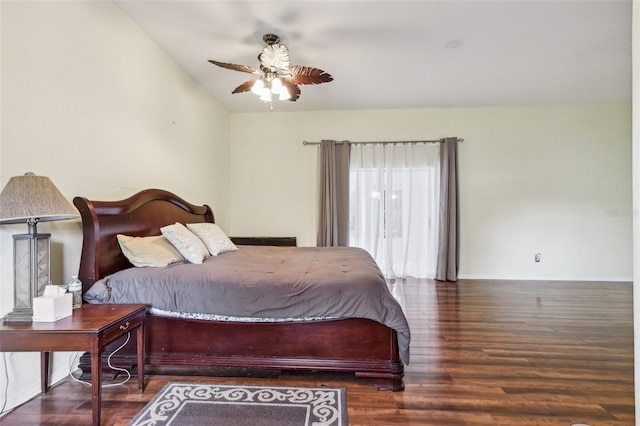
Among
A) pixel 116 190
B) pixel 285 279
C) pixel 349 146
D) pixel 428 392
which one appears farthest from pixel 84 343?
pixel 349 146

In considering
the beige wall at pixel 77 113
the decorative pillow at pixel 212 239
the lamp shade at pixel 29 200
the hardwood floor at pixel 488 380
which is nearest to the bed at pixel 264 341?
the hardwood floor at pixel 488 380

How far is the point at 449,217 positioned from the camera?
4754 millimetres

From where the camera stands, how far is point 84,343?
56.5 inches

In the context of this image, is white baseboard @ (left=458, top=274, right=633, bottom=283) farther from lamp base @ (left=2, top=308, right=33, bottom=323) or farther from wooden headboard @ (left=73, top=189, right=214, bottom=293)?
lamp base @ (left=2, top=308, right=33, bottom=323)

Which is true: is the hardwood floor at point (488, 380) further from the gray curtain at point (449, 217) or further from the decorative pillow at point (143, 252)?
the gray curtain at point (449, 217)

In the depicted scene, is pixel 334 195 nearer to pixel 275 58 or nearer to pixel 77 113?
pixel 275 58

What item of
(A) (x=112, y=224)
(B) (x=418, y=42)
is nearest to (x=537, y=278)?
(B) (x=418, y=42)

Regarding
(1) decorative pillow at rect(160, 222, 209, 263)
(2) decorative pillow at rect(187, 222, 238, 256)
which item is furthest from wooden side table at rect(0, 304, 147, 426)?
(2) decorative pillow at rect(187, 222, 238, 256)

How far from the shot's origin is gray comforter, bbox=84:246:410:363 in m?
1.90

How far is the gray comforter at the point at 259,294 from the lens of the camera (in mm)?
1901

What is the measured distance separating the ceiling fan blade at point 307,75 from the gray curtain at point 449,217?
9.15ft

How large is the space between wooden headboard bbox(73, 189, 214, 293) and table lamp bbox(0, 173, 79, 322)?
0.38 m

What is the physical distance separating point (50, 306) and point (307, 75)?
2380mm

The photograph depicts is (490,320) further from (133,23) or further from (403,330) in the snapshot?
(133,23)
